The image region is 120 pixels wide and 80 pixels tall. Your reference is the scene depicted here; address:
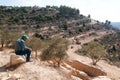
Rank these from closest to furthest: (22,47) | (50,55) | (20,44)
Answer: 1. (20,44)
2. (22,47)
3. (50,55)

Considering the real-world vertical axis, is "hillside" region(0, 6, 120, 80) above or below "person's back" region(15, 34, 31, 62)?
below

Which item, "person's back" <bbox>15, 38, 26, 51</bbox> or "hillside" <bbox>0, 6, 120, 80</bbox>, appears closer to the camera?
"hillside" <bbox>0, 6, 120, 80</bbox>

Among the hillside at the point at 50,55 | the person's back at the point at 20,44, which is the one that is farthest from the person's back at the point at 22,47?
the hillside at the point at 50,55

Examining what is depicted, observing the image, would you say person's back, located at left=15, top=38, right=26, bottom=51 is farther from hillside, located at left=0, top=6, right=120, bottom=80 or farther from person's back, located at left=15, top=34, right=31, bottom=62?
hillside, located at left=0, top=6, right=120, bottom=80

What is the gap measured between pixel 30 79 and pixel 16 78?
0.95 m

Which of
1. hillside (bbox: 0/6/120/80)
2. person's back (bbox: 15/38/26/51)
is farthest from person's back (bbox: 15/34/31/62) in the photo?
hillside (bbox: 0/6/120/80)

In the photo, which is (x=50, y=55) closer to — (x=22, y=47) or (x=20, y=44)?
(x=22, y=47)

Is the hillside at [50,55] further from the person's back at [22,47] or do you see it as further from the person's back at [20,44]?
the person's back at [20,44]

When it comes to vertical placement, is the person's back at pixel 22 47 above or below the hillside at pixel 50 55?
above

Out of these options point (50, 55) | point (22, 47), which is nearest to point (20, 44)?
point (22, 47)

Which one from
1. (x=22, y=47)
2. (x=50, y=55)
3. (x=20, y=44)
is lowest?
→ (x=50, y=55)

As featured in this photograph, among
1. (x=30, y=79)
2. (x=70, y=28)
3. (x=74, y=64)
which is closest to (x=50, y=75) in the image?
(x=30, y=79)

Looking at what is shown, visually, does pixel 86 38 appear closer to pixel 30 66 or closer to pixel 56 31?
pixel 56 31

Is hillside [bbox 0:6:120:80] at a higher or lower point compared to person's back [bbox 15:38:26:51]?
lower
